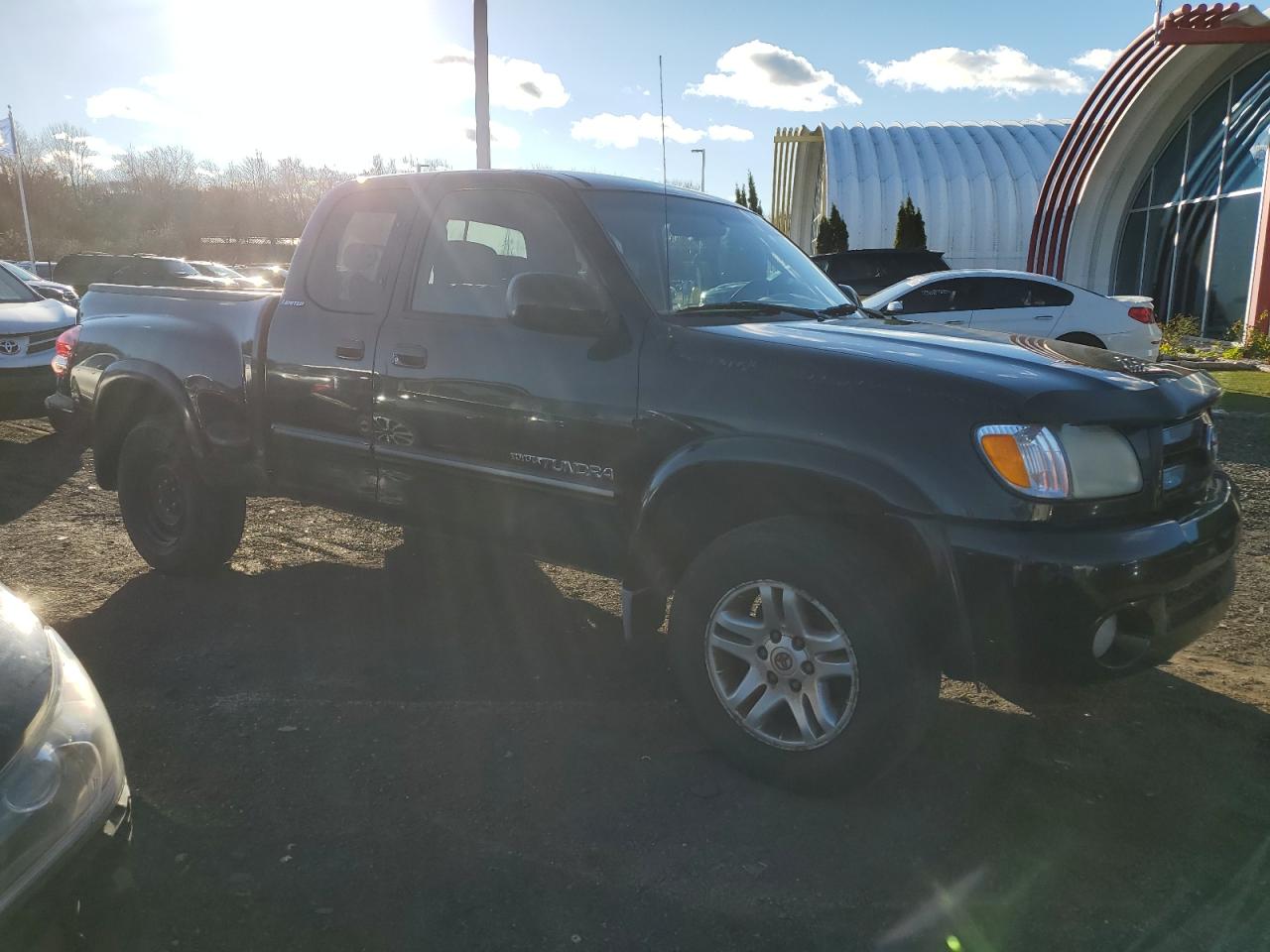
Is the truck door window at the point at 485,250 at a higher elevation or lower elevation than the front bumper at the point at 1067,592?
higher

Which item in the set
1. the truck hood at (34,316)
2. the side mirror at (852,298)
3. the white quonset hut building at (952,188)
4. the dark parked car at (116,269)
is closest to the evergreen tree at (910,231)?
the white quonset hut building at (952,188)

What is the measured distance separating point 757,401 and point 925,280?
32.1 ft

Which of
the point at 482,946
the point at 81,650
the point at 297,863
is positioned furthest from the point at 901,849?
the point at 81,650

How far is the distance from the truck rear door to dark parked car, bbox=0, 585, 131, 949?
6.17 feet

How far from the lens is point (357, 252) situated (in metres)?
4.38

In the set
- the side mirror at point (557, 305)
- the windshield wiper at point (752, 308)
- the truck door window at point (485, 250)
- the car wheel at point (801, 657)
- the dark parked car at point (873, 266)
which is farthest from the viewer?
the dark parked car at point (873, 266)

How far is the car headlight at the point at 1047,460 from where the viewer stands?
2.64 m

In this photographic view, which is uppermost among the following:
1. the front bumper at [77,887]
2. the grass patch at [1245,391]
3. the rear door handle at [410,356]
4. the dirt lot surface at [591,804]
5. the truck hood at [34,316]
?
the rear door handle at [410,356]

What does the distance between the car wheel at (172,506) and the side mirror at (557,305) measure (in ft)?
7.57

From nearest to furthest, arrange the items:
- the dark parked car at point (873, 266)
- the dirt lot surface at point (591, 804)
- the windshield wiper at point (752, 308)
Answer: the dirt lot surface at point (591, 804)
the windshield wiper at point (752, 308)
the dark parked car at point (873, 266)

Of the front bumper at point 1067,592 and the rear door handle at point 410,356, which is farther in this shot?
the rear door handle at point 410,356

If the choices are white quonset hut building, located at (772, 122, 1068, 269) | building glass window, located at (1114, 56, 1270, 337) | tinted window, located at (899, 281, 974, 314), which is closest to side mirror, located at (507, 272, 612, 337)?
tinted window, located at (899, 281, 974, 314)

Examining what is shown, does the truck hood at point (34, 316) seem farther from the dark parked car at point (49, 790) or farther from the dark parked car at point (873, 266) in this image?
the dark parked car at point (873, 266)

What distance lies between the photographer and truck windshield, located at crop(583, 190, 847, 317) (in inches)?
140
